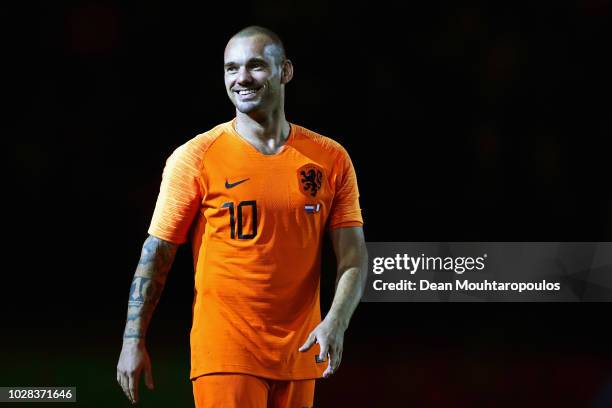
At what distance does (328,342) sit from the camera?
9.20 ft

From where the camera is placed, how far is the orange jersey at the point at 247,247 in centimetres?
293

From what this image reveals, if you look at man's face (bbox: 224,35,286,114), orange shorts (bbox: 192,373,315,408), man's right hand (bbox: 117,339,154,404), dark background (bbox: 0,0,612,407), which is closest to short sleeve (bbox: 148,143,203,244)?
man's face (bbox: 224,35,286,114)

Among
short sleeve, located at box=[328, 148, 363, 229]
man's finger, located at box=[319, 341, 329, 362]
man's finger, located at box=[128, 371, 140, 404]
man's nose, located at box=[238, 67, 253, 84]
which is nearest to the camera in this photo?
man's finger, located at box=[319, 341, 329, 362]

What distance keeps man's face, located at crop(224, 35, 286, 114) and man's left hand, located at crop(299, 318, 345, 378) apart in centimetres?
69

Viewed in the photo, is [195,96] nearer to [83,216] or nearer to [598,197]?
[83,216]

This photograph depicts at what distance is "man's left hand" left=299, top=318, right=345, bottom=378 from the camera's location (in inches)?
110

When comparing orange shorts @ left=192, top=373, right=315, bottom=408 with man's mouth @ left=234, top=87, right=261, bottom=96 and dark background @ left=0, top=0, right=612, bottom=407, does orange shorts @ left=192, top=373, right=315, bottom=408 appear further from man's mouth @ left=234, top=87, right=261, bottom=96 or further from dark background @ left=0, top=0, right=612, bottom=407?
dark background @ left=0, top=0, right=612, bottom=407

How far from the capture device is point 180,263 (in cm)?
647

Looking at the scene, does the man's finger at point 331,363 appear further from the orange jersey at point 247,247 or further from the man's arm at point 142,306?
the man's arm at point 142,306

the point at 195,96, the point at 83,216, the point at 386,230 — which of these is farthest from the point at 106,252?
the point at 386,230

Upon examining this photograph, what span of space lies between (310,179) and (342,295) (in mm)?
364

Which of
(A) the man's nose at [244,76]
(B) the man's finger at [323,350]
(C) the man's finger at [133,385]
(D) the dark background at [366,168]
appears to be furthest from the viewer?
(D) the dark background at [366,168]

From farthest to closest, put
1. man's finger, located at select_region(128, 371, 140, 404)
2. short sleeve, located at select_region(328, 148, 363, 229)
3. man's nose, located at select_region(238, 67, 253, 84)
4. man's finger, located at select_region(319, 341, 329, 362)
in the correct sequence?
short sleeve, located at select_region(328, 148, 363, 229) → man's nose, located at select_region(238, 67, 253, 84) → man's finger, located at select_region(128, 371, 140, 404) → man's finger, located at select_region(319, 341, 329, 362)

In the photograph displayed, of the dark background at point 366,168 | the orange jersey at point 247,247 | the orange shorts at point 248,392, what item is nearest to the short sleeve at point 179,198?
the orange jersey at point 247,247
